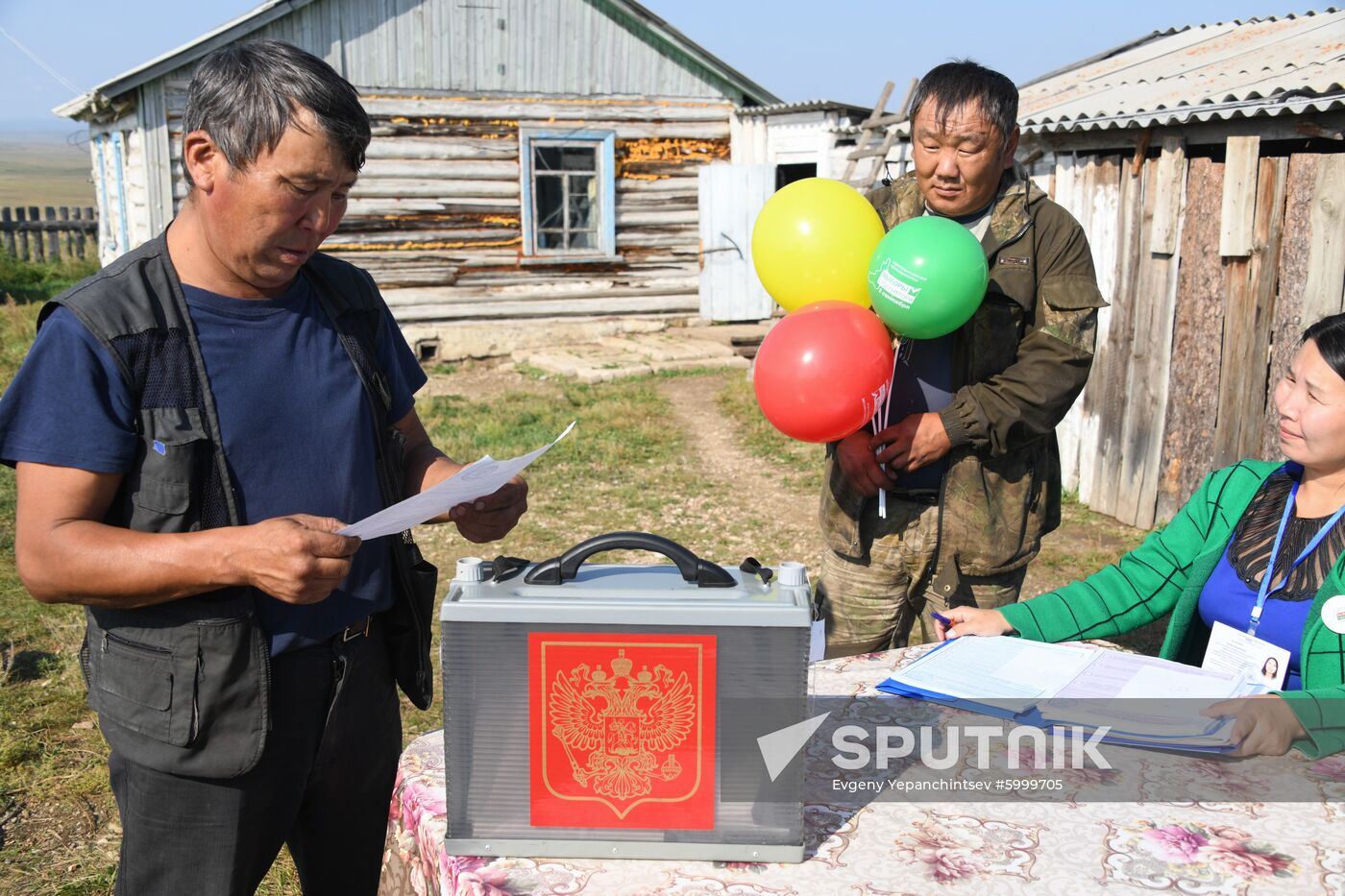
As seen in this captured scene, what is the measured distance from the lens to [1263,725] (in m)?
1.73

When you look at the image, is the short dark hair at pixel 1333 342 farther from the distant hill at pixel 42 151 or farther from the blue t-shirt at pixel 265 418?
the distant hill at pixel 42 151

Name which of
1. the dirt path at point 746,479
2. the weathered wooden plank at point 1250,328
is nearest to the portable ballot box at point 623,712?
the dirt path at point 746,479

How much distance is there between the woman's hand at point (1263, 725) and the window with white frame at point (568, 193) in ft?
36.3

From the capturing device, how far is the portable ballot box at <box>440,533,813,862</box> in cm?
135

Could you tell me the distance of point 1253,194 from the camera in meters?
5.53

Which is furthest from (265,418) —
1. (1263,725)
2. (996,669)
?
(1263,725)

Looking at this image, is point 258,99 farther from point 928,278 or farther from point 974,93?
point 974,93

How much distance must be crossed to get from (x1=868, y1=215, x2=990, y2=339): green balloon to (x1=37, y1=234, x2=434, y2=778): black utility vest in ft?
5.30

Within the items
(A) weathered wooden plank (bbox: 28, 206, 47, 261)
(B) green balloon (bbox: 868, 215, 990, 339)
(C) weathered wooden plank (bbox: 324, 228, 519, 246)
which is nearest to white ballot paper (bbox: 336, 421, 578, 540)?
(B) green balloon (bbox: 868, 215, 990, 339)

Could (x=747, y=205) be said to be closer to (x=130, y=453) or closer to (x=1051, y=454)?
(x=1051, y=454)

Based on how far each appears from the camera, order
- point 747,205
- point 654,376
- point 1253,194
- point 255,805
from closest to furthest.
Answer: point 255,805 → point 1253,194 → point 654,376 → point 747,205

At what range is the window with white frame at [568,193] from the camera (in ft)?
39.4

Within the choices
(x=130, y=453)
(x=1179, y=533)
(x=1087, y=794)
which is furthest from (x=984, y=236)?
(x=130, y=453)

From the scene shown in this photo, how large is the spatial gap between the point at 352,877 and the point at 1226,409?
5382mm
